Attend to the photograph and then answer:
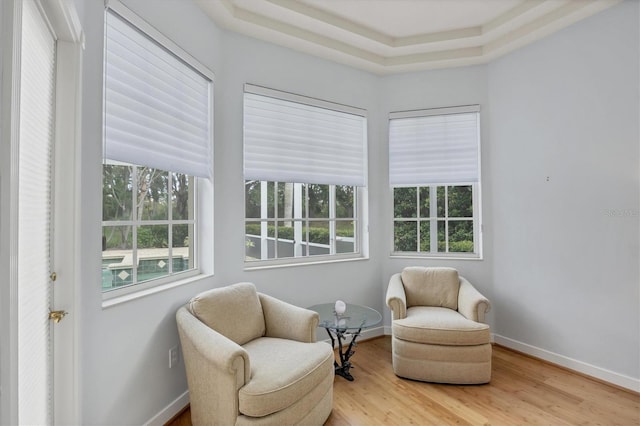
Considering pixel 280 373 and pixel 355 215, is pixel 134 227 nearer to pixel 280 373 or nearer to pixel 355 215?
pixel 280 373

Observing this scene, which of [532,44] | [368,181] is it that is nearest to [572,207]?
[532,44]

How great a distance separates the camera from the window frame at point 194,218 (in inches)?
72.3

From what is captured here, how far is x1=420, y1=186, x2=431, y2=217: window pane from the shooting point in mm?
3633

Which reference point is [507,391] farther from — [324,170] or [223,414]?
[324,170]

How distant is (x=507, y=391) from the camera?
244 centimetres

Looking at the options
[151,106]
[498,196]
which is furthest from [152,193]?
[498,196]

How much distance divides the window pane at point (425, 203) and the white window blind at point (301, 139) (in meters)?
0.67

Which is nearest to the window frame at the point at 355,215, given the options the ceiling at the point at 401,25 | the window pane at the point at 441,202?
the ceiling at the point at 401,25

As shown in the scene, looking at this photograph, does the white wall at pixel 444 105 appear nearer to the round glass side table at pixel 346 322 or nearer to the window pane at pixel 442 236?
the window pane at pixel 442 236

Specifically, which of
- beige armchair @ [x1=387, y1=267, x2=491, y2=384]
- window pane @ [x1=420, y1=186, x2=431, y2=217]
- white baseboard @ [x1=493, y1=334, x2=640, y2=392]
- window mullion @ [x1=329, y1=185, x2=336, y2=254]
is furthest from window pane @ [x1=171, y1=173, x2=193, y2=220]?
white baseboard @ [x1=493, y1=334, x2=640, y2=392]

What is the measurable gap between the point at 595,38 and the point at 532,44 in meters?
0.51

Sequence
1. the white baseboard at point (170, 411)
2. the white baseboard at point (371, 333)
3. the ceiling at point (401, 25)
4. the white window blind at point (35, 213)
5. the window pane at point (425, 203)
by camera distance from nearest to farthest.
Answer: the white window blind at point (35, 213), the white baseboard at point (170, 411), the ceiling at point (401, 25), the white baseboard at point (371, 333), the window pane at point (425, 203)

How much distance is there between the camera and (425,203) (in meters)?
3.63

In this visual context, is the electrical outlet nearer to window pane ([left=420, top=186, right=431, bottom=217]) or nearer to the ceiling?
the ceiling
